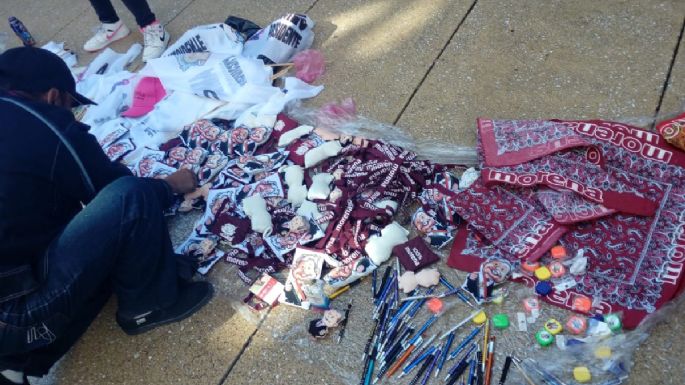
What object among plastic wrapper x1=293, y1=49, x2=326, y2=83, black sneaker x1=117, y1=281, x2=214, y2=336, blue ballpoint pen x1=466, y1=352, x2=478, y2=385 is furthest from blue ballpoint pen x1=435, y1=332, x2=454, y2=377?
plastic wrapper x1=293, y1=49, x2=326, y2=83

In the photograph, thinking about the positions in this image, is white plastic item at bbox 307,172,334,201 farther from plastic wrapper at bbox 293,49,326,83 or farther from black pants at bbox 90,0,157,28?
black pants at bbox 90,0,157,28

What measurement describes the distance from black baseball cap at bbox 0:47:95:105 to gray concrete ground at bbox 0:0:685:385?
0.99 m

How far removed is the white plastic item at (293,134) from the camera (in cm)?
308

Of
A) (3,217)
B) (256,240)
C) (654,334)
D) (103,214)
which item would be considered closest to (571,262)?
(654,334)

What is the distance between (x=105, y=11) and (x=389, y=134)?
2.83 metres

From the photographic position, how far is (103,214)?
2092 millimetres

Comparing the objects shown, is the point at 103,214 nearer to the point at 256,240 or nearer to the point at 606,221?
the point at 256,240

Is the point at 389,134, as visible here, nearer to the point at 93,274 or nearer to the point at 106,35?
the point at 93,274

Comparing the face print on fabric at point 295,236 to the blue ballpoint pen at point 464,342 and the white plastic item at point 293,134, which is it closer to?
the white plastic item at point 293,134

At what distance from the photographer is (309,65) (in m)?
3.56

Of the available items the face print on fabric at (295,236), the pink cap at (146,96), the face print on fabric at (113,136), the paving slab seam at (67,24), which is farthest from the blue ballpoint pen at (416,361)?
the paving slab seam at (67,24)

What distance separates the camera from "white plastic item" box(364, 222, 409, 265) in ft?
7.96

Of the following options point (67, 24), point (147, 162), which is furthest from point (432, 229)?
point (67, 24)

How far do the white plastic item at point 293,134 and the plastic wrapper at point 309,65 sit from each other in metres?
0.55
